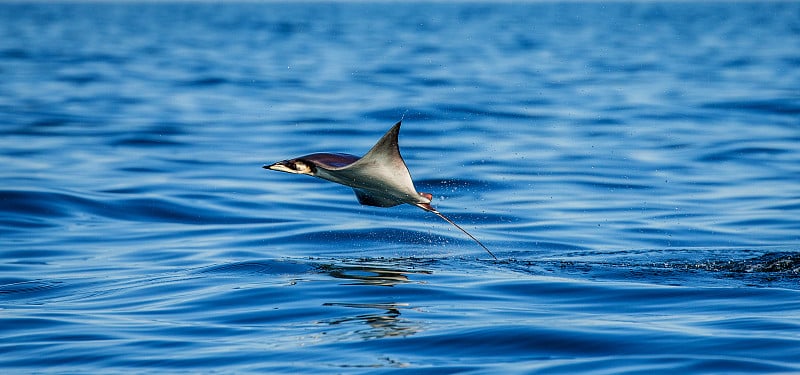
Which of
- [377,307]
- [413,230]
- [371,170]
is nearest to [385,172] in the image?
[371,170]

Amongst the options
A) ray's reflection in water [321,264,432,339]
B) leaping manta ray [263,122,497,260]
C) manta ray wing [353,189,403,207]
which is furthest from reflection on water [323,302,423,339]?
manta ray wing [353,189,403,207]

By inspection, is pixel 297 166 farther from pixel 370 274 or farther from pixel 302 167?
pixel 370 274

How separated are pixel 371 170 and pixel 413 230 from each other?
404 cm

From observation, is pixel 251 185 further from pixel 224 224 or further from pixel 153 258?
pixel 153 258

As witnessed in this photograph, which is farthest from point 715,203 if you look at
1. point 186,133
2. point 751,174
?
point 186,133

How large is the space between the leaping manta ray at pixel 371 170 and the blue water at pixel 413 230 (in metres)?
0.73

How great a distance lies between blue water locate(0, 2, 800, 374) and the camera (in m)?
6.20

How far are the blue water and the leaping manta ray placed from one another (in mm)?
727

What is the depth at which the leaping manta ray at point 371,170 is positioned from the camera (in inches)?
261

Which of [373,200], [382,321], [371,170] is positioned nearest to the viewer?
[382,321]

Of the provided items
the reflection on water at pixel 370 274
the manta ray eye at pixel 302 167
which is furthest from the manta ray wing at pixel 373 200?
the manta ray eye at pixel 302 167

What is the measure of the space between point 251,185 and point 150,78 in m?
16.1

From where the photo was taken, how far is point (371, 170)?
682 cm

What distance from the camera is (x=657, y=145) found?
16297mm
